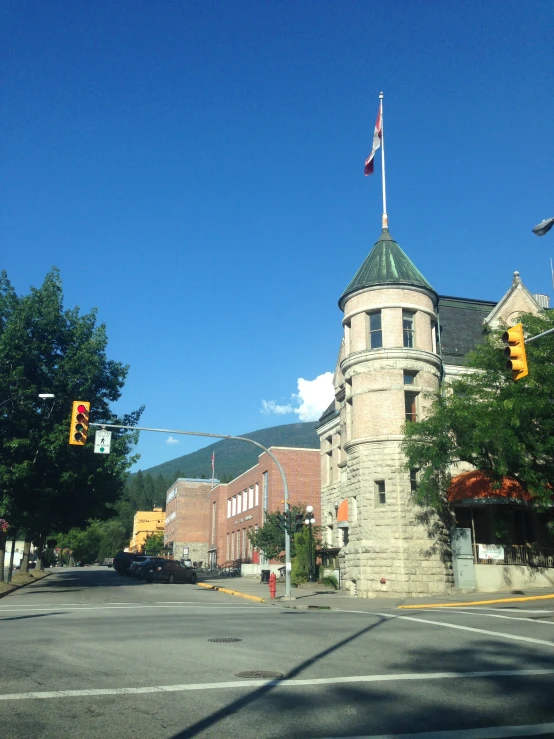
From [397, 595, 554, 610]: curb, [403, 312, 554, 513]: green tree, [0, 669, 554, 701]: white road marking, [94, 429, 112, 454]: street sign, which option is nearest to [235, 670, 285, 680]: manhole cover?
[0, 669, 554, 701]: white road marking

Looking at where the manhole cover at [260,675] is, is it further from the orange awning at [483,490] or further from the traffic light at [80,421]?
the orange awning at [483,490]

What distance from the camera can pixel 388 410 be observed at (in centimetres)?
3139

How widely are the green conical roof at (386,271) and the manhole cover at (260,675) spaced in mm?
25161

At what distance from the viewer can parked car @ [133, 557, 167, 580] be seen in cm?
4490

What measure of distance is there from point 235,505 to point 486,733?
6872 centimetres

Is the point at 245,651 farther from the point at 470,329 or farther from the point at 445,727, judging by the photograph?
the point at 470,329

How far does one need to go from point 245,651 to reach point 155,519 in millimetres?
136114

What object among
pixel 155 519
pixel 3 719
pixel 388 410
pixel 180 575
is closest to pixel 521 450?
pixel 388 410

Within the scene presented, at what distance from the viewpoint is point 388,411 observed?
31375 millimetres

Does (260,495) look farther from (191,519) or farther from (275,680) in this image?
(275,680)

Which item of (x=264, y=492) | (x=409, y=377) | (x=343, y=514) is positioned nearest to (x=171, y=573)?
(x=343, y=514)

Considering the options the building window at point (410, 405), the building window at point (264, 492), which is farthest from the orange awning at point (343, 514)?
the building window at point (264, 492)

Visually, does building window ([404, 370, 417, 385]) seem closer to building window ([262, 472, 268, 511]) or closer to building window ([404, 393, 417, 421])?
building window ([404, 393, 417, 421])

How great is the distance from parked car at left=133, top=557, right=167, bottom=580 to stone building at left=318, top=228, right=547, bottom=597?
569 inches
